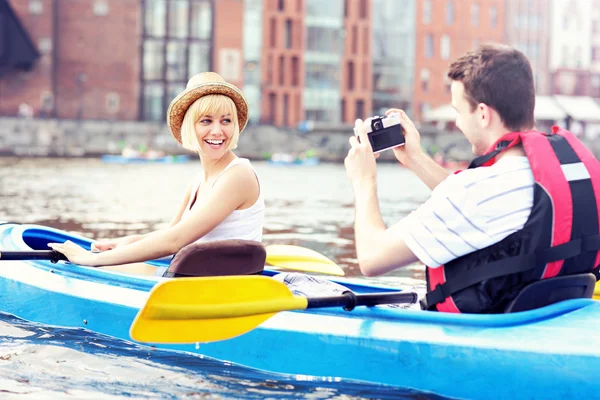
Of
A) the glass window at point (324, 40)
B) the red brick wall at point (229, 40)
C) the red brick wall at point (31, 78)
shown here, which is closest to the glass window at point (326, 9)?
the glass window at point (324, 40)

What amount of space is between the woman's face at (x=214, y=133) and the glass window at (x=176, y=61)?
4344cm

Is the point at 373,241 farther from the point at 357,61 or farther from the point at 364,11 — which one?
the point at 364,11

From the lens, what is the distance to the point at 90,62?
147 feet

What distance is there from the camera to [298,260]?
511 centimetres

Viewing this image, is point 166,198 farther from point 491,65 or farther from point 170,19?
point 170,19

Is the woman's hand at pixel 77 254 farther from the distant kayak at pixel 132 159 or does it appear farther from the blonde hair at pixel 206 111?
the distant kayak at pixel 132 159

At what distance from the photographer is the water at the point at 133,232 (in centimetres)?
380

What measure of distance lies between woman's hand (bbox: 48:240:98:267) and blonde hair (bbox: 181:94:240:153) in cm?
86

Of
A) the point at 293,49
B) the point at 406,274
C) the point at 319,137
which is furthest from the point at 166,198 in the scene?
the point at 293,49

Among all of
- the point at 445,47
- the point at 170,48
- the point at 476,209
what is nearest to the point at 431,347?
the point at 476,209

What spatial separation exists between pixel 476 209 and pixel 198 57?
45456 mm

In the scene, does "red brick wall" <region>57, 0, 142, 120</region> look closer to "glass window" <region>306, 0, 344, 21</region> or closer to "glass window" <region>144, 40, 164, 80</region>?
"glass window" <region>144, 40, 164, 80</region>

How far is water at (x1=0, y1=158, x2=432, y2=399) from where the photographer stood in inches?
150

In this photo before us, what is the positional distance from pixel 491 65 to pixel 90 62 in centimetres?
4367
